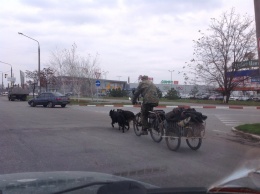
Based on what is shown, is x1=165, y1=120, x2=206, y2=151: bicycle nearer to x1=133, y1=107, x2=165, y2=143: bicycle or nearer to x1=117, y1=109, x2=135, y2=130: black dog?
x1=133, y1=107, x2=165, y2=143: bicycle

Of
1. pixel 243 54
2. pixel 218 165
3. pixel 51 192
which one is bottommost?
pixel 218 165

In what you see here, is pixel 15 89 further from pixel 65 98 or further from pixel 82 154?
pixel 82 154

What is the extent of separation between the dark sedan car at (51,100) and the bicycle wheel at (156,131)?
21792 mm

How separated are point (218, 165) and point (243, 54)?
3696cm

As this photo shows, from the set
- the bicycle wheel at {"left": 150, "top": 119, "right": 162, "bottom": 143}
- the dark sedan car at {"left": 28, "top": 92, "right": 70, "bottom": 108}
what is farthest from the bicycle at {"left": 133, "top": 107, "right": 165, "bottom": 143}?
the dark sedan car at {"left": 28, "top": 92, "right": 70, "bottom": 108}

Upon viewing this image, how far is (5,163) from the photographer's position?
755 centimetres

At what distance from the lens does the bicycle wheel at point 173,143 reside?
9133 millimetres

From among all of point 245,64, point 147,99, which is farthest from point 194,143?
point 245,64

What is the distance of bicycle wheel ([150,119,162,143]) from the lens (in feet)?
34.0

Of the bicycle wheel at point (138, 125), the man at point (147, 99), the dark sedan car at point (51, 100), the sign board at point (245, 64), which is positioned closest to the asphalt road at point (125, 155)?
the bicycle wheel at point (138, 125)

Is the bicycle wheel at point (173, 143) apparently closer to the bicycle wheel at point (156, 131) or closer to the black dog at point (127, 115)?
the bicycle wheel at point (156, 131)

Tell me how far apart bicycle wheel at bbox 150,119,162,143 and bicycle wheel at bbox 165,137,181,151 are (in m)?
0.79

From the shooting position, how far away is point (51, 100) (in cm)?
3209

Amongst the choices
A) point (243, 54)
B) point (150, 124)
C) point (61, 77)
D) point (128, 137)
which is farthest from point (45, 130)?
point (61, 77)
